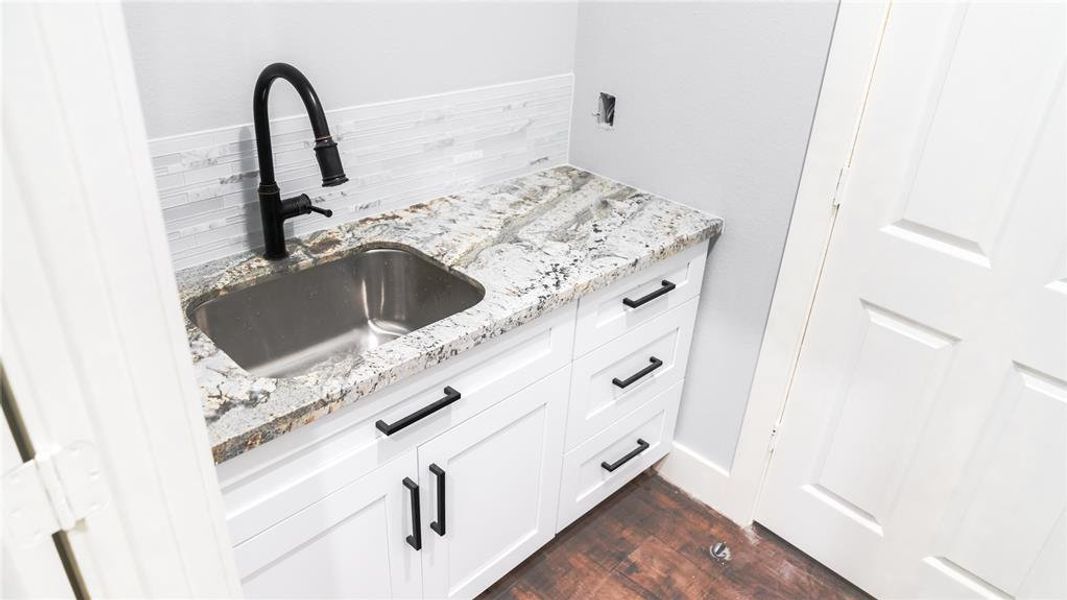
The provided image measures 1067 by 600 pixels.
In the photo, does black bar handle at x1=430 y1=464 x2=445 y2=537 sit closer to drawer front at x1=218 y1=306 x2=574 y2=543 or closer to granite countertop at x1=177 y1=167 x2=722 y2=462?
drawer front at x1=218 y1=306 x2=574 y2=543

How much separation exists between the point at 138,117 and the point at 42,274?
146 mm

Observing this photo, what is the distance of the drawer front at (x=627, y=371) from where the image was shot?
1.67 m

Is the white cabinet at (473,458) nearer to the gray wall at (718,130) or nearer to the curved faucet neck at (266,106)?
the gray wall at (718,130)

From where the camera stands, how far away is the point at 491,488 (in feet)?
5.11

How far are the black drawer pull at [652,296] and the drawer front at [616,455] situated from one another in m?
0.36

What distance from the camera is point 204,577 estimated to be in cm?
80

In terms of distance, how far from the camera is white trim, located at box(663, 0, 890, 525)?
1.46m

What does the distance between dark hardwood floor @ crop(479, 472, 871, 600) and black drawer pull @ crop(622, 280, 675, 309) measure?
2.33ft

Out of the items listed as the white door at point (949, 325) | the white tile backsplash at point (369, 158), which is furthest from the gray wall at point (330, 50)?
the white door at point (949, 325)

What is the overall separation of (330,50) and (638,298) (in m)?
0.85

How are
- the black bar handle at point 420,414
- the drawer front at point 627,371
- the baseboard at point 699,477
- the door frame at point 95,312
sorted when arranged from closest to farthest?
1. the door frame at point 95,312
2. the black bar handle at point 420,414
3. the drawer front at point 627,371
4. the baseboard at point 699,477

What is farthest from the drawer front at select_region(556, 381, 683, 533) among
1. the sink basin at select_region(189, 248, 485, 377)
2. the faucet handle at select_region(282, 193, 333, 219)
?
the faucet handle at select_region(282, 193, 333, 219)

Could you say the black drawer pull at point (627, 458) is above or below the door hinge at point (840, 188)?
below

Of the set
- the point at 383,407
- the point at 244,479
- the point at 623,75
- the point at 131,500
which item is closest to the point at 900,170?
the point at 623,75
